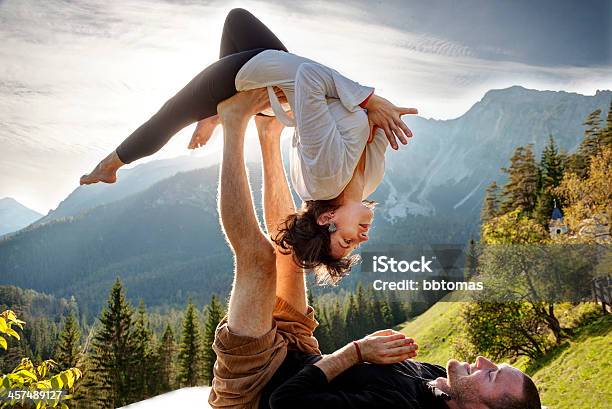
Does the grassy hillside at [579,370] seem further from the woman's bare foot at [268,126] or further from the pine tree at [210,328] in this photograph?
the woman's bare foot at [268,126]

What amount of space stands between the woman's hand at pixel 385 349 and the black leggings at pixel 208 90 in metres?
0.96

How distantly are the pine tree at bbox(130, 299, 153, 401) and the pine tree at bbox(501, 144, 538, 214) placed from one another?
52.3 ft

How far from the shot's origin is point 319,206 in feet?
7.40

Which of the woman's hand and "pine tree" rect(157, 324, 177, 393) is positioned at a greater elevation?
Answer: the woman's hand

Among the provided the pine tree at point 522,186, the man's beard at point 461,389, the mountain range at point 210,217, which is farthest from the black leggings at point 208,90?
the mountain range at point 210,217

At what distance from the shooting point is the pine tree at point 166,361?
24355 mm

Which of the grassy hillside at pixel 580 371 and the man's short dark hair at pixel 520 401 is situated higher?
the man's short dark hair at pixel 520 401

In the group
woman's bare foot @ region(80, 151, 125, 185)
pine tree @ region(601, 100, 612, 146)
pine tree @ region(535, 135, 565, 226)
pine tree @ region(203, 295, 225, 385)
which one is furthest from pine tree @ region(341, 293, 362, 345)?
woman's bare foot @ region(80, 151, 125, 185)

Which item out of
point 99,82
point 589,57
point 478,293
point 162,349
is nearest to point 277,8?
point 478,293

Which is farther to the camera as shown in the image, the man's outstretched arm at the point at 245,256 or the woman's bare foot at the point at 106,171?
the woman's bare foot at the point at 106,171

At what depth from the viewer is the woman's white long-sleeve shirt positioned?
2.16 m

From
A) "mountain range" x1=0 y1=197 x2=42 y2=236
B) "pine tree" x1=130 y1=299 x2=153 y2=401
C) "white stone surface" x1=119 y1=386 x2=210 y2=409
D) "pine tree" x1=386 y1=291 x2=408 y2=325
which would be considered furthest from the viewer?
"mountain range" x1=0 y1=197 x2=42 y2=236

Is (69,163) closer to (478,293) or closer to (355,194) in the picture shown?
(478,293)

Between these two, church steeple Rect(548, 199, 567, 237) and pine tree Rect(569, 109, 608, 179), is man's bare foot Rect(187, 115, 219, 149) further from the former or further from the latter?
pine tree Rect(569, 109, 608, 179)
